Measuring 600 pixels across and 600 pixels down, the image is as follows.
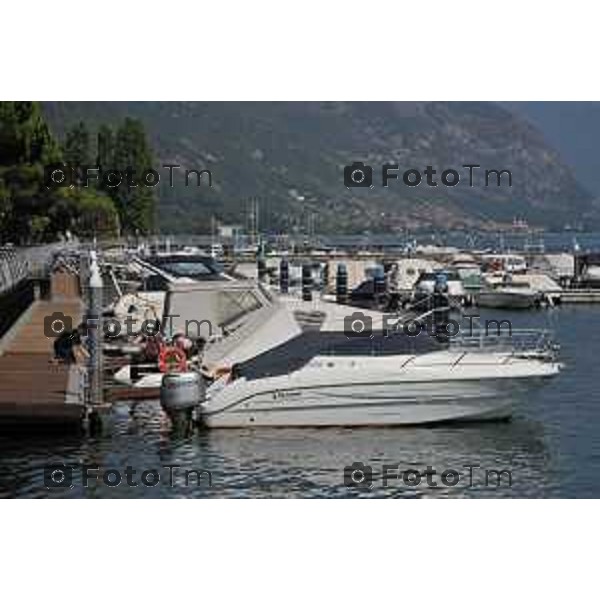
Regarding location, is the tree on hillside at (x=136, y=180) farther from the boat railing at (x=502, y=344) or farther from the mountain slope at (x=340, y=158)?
the boat railing at (x=502, y=344)

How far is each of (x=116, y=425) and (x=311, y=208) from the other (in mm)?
44806

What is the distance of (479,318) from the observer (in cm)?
5153

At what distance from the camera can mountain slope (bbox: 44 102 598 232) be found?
4128cm

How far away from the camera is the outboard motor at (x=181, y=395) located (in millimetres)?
21141

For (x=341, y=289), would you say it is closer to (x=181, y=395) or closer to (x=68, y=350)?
(x=68, y=350)

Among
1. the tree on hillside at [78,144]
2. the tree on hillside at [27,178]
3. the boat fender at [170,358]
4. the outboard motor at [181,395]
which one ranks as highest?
the tree on hillside at [78,144]

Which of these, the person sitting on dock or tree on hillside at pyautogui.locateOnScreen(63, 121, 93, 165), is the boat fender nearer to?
the person sitting on dock

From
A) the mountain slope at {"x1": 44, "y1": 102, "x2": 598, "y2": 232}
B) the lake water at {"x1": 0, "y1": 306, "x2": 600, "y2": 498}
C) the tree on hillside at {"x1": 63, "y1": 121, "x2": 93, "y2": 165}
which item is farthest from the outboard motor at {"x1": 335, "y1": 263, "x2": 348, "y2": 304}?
the lake water at {"x1": 0, "y1": 306, "x2": 600, "y2": 498}

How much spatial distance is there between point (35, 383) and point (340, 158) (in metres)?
29.6

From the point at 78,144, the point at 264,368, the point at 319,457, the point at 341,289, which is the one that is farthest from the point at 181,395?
the point at 78,144

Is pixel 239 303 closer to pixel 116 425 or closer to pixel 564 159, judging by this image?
pixel 116 425

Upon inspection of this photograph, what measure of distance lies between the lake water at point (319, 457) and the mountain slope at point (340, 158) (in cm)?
1024

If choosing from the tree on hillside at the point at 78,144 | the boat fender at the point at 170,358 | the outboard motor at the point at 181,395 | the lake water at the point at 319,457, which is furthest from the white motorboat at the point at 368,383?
the tree on hillside at the point at 78,144

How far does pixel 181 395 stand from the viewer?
21109 millimetres
